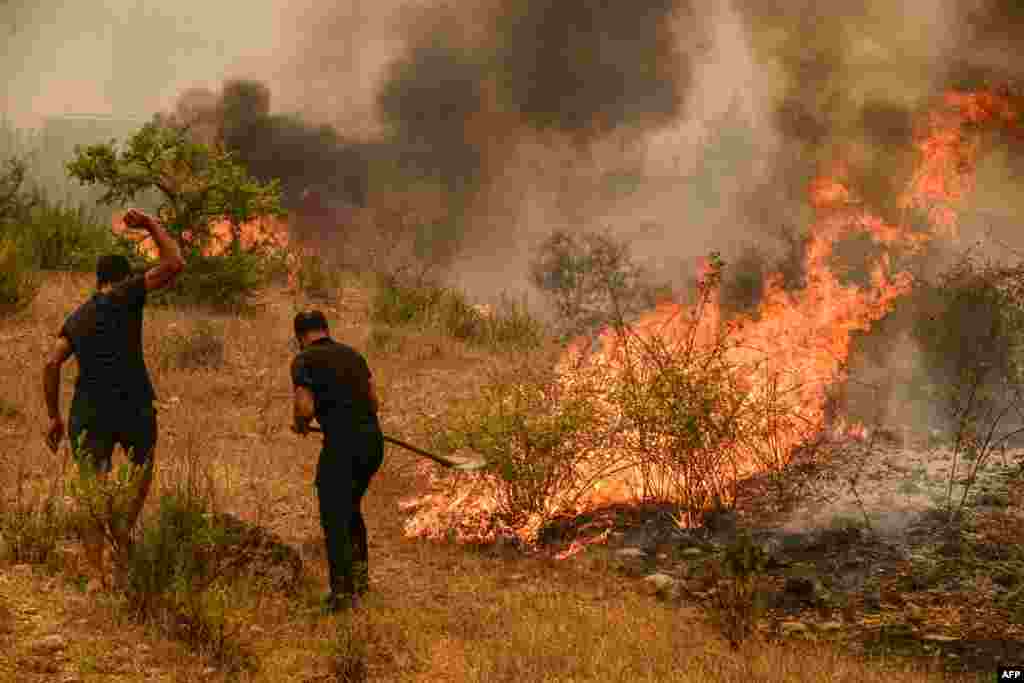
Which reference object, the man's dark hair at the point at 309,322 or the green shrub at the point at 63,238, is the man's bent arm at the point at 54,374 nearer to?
the man's dark hair at the point at 309,322

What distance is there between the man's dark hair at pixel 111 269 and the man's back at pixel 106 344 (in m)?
0.11

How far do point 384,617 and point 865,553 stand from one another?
3.28 m

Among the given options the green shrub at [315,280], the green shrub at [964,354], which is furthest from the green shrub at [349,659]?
the green shrub at [315,280]

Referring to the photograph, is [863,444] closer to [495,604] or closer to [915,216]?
[915,216]

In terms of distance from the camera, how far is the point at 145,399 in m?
5.40

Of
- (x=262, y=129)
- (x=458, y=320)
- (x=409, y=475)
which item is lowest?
(x=409, y=475)

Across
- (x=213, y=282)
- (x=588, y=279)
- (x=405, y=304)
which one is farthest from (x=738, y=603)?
(x=588, y=279)

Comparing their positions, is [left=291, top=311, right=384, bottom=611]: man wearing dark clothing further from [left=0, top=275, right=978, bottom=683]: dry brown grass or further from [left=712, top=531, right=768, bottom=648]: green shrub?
[left=712, top=531, right=768, bottom=648]: green shrub

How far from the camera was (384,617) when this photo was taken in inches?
206

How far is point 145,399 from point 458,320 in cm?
1003

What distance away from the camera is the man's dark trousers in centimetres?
536

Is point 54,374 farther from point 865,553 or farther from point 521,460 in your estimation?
point 865,553

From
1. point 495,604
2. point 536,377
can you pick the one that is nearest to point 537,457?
point 495,604

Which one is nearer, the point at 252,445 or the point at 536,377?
the point at 252,445
